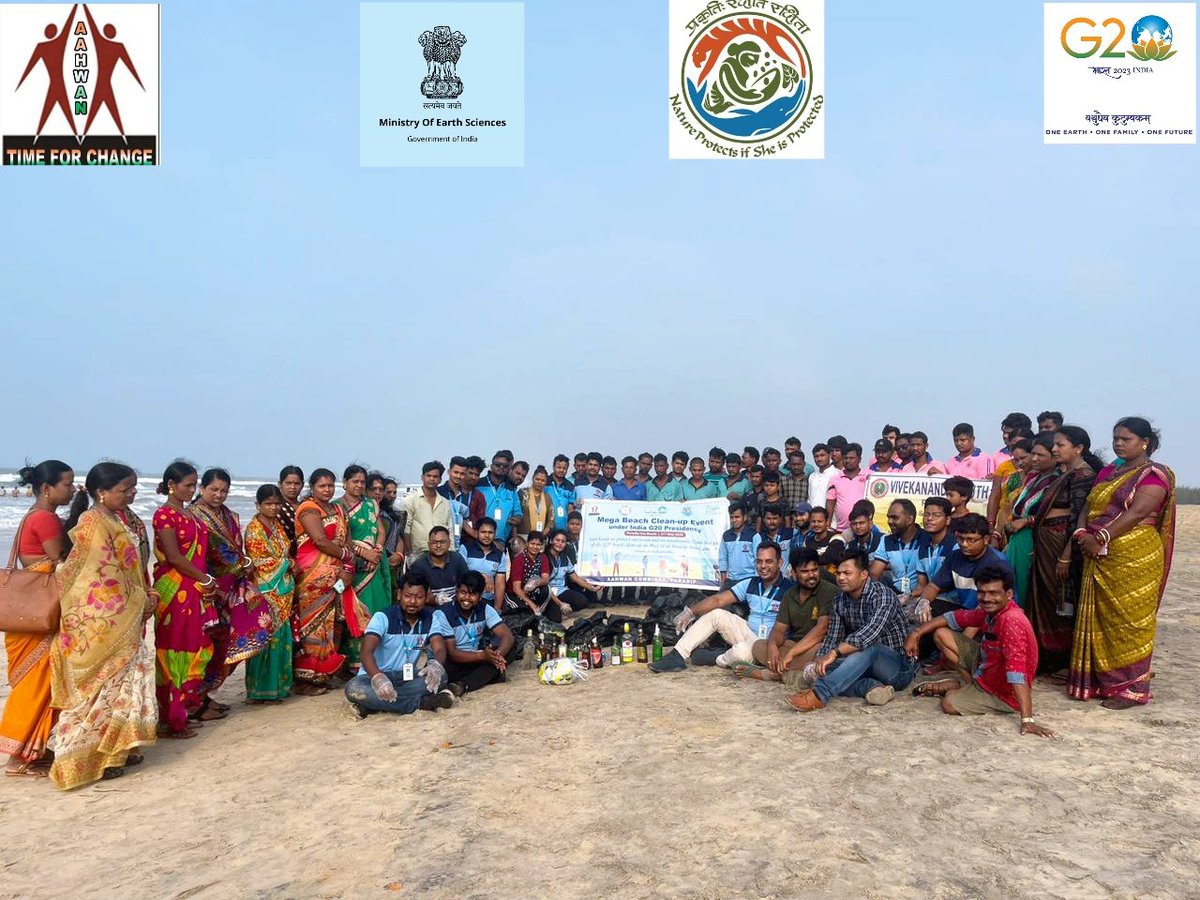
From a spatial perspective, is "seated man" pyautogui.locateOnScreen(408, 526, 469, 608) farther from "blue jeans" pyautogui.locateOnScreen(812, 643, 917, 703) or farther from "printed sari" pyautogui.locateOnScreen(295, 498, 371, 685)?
"blue jeans" pyautogui.locateOnScreen(812, 643, 917, 703)

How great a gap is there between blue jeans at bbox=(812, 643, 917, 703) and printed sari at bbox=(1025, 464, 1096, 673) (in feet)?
3.58

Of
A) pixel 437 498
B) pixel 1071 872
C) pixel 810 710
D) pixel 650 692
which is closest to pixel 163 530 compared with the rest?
pixel 437 498

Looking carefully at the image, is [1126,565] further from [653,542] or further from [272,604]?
[272,604]

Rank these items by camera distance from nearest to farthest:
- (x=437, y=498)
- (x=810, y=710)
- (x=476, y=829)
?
(x=476, y=829), (x=810, y=710), (x=437, y=498)

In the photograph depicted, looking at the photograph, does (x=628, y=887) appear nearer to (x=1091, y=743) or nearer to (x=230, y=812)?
(x=230, y=812)

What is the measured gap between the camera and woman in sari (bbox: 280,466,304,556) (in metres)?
6.82

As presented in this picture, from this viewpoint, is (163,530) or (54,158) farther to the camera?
(54,158)

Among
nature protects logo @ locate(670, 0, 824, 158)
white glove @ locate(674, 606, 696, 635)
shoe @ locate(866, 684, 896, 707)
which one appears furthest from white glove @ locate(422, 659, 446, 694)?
nature protects logo @ locate(670, 0, 824, 158)

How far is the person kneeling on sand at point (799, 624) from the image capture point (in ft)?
21.1

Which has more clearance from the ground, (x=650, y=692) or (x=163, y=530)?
(x=163, y=530)

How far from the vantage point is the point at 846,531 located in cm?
859

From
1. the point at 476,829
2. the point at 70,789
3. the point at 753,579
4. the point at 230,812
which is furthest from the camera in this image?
the point at 753,579

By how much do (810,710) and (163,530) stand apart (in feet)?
16.2

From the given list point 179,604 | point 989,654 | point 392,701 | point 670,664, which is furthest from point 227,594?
point 989,654
